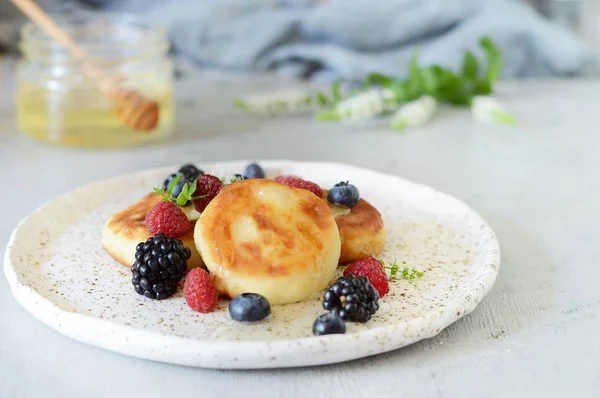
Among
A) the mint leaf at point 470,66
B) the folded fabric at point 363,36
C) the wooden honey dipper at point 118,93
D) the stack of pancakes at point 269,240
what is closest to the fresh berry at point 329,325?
the stack of pancakes at point 269,240

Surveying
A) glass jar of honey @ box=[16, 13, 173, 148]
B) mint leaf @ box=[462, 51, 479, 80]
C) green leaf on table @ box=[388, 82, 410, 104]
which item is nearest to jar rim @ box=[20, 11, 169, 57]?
glass jar of honey @ box=[16, 13, 173, 148]

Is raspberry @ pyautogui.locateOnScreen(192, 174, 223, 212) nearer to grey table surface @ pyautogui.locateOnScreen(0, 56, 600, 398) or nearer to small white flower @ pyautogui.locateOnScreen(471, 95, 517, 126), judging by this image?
grey table surface @ pyautogui.locateOnScreen(0, 56, 600, 398)

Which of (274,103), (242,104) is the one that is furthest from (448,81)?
(242,104)

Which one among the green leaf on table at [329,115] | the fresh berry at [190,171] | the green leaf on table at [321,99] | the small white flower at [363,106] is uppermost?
the fresh berry at [190,171]

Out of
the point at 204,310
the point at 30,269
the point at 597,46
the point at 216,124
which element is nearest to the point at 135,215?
the point at 30,269

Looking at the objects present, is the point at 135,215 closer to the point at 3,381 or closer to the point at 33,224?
the point at 33,224

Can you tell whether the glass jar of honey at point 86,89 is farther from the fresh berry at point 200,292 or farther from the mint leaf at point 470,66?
the fresh berry at point 200,292

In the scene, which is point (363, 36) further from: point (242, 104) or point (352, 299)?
point (352, 299)
